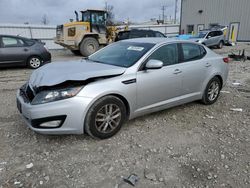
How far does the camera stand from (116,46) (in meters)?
4.23

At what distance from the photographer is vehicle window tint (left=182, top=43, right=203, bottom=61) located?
4.06 metres

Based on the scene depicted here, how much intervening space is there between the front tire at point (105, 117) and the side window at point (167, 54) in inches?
41.2

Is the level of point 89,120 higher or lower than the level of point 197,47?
lower

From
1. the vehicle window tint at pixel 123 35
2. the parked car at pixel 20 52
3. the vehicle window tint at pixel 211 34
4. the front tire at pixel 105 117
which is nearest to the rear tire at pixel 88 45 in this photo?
the vehicle window tint at pixel 123 35

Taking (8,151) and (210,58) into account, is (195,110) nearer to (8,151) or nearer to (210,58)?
(210,58)

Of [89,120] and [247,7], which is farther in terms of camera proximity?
[247,7]

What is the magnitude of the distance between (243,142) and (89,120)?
7.77ft

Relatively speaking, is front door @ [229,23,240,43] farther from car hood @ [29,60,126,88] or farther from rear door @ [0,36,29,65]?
car hood @ [29,60,126,88]

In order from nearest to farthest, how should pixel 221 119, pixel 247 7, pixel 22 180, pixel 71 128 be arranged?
pixel 22 180, pixel 71 128, pixel 221 119, pixel 247 7

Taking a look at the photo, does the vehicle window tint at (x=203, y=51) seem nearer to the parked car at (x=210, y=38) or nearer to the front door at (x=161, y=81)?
the front door at (x=161, y=81)

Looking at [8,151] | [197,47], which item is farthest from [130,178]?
[197,47]

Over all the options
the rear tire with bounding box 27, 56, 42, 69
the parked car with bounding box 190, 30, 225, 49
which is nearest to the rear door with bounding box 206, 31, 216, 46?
the parked car with bounding box 190, 30, 225, 49

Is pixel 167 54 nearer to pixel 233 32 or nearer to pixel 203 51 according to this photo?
pixel 203 51

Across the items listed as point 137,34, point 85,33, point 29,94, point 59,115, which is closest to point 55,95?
point 59,115
